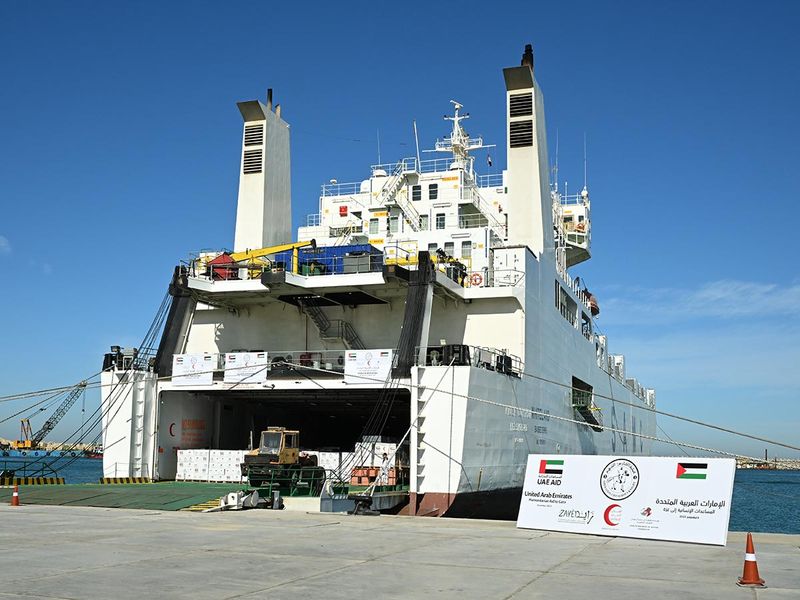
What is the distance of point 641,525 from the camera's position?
48.9ft

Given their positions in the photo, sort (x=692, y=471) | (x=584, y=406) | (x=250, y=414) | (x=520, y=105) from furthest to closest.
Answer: (x=584, y=406) < (x=250, y=414) < (x=520, y=105) < (x=692, y=471)

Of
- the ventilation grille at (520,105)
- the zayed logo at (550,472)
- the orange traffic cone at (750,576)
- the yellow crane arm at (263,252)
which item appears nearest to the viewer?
the orange traffic cone at (750,576)

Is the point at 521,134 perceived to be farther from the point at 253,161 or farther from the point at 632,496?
the point at 632,496

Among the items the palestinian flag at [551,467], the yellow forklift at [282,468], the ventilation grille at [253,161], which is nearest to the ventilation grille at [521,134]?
the ventilation grille at [253,161]

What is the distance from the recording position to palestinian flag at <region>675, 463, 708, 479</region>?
14508 millimetres

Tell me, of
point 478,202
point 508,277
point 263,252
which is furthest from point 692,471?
point 478,202

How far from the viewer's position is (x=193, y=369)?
26.0 m

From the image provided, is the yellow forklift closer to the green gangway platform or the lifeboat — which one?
the green gangway platform

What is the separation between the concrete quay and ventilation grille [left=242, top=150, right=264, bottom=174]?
17.5m

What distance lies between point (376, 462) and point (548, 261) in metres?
9.87

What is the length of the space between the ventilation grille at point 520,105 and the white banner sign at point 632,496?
15.9m

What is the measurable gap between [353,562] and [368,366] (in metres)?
12.5

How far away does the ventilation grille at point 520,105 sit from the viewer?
2928 cm

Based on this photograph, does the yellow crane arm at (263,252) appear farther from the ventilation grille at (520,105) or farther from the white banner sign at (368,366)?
the ventilation grille at (520,105)
